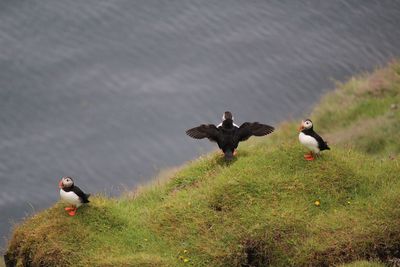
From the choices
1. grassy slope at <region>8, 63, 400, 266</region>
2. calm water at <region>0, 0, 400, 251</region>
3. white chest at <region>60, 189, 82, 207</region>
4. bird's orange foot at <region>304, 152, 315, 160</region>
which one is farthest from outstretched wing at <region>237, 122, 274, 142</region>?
calm water at <region>0, 0, 400, 251</region>

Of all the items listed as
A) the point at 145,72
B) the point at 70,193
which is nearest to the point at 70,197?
the point at 70,193

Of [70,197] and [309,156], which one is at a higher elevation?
[309,156]

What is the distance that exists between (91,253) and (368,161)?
5.75 m

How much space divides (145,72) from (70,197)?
50.7 ft

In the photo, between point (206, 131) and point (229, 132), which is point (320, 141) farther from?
point (206, 131)

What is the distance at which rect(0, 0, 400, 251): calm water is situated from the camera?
25.4 metres

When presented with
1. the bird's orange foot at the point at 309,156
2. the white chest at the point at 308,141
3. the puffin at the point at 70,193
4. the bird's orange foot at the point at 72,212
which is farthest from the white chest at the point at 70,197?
the bird's orange foot at the point at 309,156

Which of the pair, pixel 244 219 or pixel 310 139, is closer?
pixel 244 219

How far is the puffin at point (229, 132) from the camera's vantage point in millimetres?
14617

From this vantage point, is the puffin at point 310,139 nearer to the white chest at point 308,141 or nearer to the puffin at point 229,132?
the white chest at point 308,141

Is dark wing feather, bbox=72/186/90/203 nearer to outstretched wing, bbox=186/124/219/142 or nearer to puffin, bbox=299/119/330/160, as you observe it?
outstretched wing, bbox=186/124/219/142

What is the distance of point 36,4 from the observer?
101 feet

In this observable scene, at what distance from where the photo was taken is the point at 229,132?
1461 centimetres

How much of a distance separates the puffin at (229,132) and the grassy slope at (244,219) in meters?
0.35
